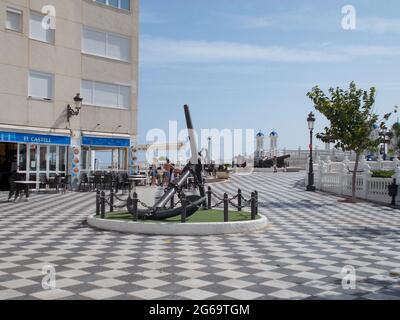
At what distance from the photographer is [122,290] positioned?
20.8ft

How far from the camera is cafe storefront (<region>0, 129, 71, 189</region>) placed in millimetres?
23781

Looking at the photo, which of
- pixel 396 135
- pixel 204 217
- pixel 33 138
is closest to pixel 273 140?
pixel 396 135

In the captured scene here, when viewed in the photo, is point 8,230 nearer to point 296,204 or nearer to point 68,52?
point 296,204

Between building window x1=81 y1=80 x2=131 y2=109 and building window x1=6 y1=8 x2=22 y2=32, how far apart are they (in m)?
4.58

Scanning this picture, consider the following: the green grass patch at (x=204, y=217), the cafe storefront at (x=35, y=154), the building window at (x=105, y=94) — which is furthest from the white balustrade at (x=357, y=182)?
the cafe storefront at (x=35, y=154)

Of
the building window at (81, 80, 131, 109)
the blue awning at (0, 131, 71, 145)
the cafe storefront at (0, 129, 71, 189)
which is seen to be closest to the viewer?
the blue awning at (0, 131, 71, 145)

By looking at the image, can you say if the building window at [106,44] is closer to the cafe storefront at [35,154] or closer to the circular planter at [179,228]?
the cafe storefront at [35,154]

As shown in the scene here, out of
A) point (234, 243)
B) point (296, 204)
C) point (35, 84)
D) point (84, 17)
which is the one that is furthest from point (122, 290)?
point (84, 17)

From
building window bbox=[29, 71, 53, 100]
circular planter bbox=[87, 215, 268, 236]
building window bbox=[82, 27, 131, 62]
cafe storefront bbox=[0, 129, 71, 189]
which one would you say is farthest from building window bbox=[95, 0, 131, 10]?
circular planter bbox=[87, 215, 268, 236]

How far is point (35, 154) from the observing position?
24.3 metres

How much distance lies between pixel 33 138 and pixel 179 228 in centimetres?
1485

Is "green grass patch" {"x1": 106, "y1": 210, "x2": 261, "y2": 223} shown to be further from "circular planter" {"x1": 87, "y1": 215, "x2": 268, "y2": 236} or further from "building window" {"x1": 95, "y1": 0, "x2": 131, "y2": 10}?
"building window" {"x1": 95, "y1": 0, "x2": 131, "y2": 10}

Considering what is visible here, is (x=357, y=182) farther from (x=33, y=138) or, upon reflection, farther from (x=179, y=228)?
(x=33, y=138)

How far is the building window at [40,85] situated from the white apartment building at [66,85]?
50 mm
